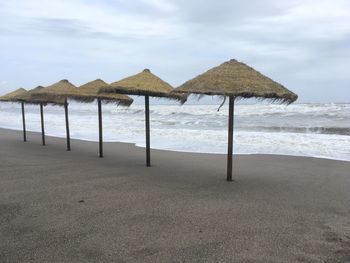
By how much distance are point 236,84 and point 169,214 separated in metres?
2.80

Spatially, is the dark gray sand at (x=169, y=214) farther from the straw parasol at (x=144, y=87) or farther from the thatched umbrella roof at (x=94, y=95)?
the thatched umbrella roof at (x=94, y=95)

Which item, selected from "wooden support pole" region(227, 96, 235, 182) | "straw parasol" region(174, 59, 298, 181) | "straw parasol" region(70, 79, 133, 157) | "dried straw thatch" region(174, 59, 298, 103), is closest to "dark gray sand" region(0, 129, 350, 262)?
"wooden support pole" region(227, 96, 235, 182)

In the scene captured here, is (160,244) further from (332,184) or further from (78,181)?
(332,184)

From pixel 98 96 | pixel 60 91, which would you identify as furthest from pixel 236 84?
pixel 60 91

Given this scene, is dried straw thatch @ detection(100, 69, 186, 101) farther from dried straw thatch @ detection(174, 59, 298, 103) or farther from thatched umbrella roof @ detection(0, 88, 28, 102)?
thatched umbrella roof @ detection(0, 88, 28, 102)

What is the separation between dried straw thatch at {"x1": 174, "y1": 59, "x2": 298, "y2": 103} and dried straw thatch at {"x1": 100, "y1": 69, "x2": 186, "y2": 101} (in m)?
1.24

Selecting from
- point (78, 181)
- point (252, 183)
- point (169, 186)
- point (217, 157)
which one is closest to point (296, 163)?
point (217, 157)

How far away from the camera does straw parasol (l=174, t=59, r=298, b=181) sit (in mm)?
6957

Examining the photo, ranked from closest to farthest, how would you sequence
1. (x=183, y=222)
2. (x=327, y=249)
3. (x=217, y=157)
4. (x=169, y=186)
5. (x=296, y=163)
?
(x=327, y=249) → (x=183, y=222) → (x=169, y=186) → (x=296, y=163) → (x=217, y=157)

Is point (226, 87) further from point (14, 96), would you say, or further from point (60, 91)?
point (14, 96)

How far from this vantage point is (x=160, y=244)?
4.19m

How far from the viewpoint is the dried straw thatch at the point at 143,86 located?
8.66 m

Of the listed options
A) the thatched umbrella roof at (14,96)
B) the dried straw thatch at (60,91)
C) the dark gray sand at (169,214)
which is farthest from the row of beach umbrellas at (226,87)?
the thatched umbrella roof at (14,96)

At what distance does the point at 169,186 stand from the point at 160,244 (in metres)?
2.80
